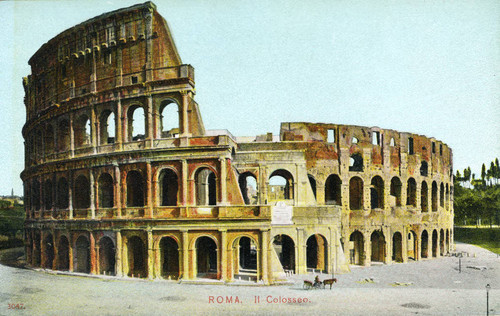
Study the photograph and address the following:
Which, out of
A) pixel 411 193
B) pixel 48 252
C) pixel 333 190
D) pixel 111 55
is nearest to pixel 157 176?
pixel 111 55

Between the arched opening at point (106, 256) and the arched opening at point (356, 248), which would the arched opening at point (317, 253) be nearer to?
the arched opening at point (356, 248)

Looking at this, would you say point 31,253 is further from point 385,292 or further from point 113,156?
point 385,292

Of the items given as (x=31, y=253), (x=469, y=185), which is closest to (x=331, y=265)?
(x=31, y=253)

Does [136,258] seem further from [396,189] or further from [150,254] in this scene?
[396,189]

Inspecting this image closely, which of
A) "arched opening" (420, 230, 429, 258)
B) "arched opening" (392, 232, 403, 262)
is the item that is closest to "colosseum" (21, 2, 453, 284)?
"arched opening" (392, 232, 403, 262)

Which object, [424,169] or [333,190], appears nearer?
[333,190]
